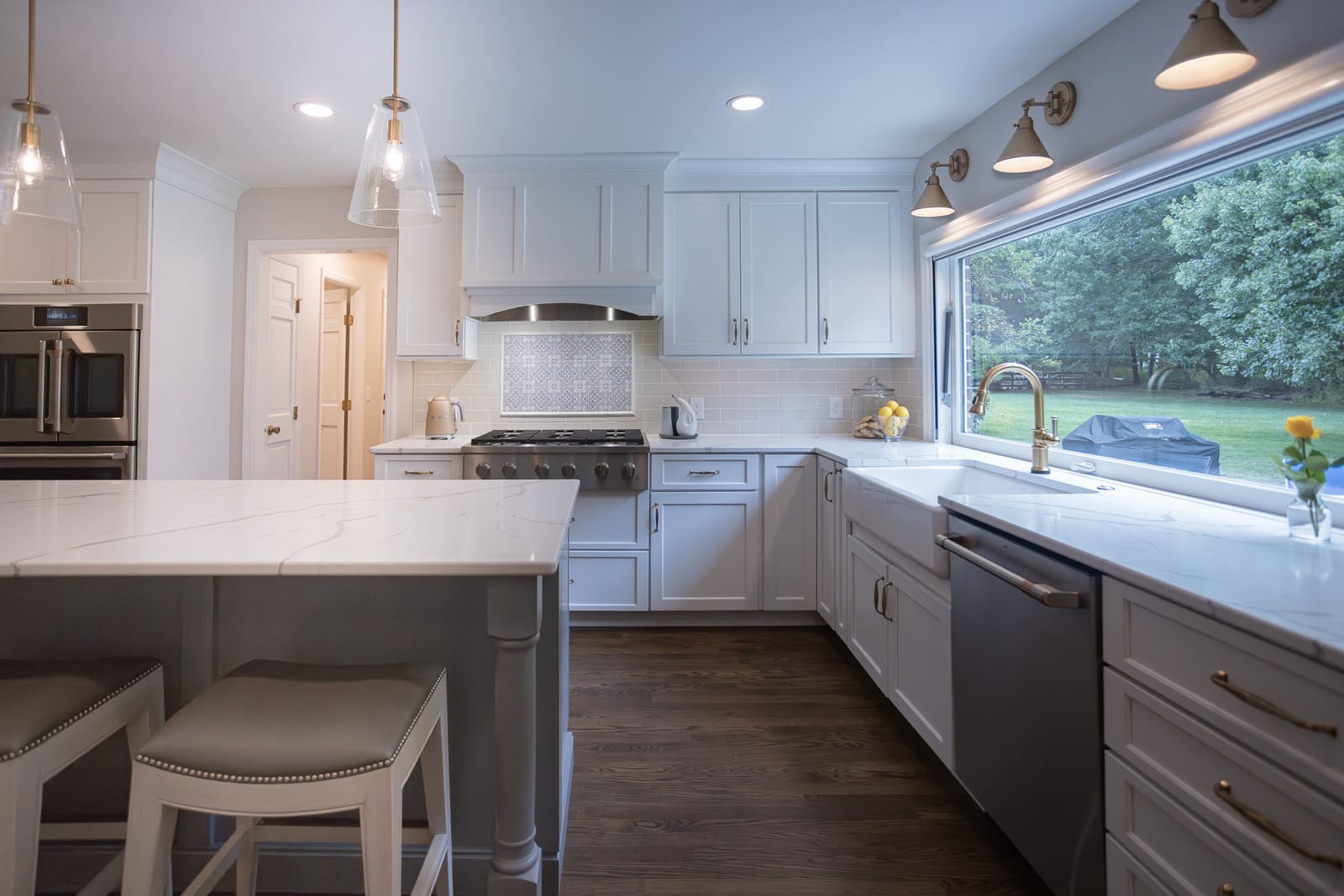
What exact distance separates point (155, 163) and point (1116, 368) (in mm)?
4267

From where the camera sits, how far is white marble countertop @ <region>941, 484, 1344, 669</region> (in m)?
0.96

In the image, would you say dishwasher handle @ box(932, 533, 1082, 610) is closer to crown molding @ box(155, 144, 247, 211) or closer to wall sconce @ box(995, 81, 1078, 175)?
wall sconce @ box(995, 81, 1078, 175)

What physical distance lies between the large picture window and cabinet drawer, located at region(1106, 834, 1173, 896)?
1047 millimetres

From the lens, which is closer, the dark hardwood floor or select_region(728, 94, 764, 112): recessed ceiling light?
the dark hardwood floor

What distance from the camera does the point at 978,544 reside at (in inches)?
68.1

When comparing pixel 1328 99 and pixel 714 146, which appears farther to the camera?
pixel 714 146

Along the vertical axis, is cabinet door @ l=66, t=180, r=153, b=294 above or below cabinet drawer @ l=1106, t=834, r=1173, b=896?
above

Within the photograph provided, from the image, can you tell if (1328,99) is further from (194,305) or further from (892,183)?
(194,305)

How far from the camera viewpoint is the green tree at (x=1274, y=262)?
159cm

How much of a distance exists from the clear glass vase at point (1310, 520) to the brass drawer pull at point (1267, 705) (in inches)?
25.3

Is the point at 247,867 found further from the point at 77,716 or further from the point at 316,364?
the point at 316,364

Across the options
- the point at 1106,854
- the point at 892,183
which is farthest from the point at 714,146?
the point at 1106,854

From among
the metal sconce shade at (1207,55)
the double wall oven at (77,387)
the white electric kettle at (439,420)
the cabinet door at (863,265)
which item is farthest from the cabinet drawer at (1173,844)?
the double wall oven at (77,387)

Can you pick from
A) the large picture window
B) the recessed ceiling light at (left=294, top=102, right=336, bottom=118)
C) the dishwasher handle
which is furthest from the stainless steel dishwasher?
the recessed ceiling light at (left=294, top=102, right=336, bottom=118)
